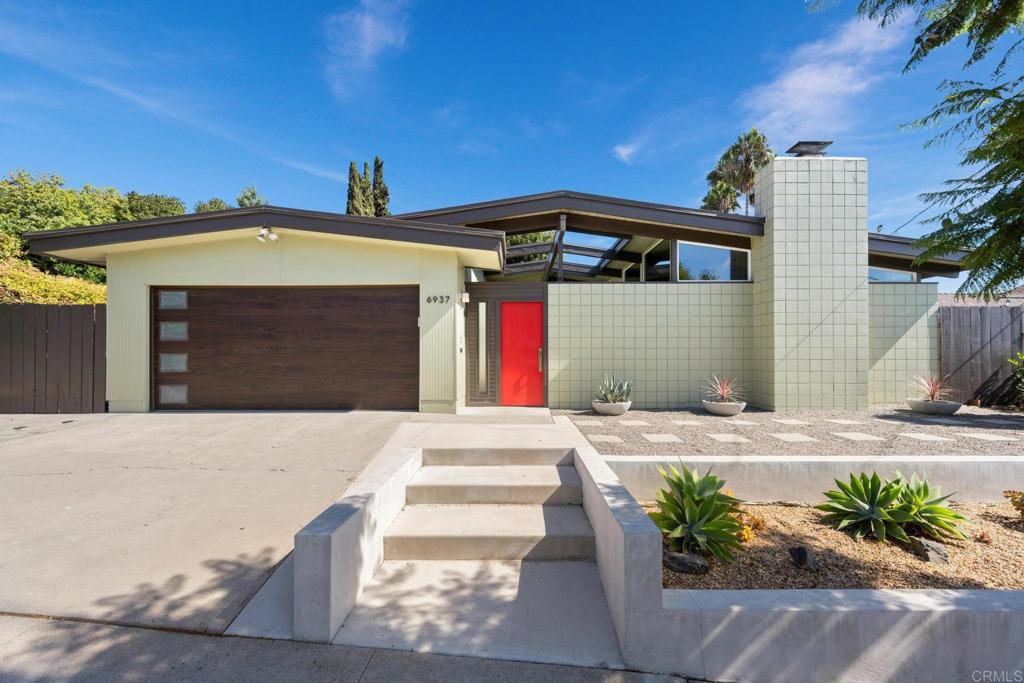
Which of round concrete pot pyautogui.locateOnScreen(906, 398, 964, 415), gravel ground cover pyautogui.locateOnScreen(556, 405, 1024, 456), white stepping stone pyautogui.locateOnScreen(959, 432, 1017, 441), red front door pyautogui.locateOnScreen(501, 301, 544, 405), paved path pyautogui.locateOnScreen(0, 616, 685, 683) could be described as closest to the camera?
paved path pyautogui.locateOnScreen(0, 616, 685, 683)

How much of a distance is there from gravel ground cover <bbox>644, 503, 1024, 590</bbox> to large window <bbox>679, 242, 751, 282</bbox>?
549cm

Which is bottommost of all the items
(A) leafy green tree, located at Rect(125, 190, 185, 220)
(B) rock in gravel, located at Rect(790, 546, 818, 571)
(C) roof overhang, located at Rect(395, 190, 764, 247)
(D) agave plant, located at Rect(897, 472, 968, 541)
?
(B) rock in gravel, located at Rect(790, 546, 818, 571)

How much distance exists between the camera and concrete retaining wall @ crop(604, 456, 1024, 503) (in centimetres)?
364

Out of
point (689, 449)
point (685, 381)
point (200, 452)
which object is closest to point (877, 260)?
point (685, 381)

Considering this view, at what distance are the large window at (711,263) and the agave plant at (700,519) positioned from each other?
19.3 feet

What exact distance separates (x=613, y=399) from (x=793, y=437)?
2594 mm

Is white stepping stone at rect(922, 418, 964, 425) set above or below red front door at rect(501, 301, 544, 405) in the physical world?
below

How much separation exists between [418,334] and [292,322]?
7.05 ft

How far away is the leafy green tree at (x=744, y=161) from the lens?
22.4 meters

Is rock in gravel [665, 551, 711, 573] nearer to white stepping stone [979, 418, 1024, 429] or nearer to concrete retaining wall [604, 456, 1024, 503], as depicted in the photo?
concrete retaining wall [604, 456, 1024, 503]

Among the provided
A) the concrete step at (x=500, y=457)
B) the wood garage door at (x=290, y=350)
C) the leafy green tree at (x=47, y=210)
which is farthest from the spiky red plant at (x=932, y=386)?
the leafy green tree at (x=47, y=210)

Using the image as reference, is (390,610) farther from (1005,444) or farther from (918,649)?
(1005,444)

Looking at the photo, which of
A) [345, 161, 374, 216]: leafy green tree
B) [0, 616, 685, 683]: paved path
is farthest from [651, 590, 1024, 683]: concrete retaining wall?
[345, 161, 374, 216]: leafy green tree

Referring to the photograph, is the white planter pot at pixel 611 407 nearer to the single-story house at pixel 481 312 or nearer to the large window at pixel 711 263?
the single-story house at pixel 481 312
